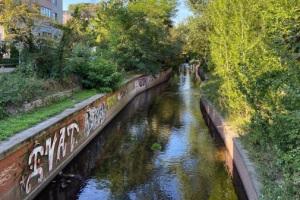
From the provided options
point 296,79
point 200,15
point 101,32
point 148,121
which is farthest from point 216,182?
point 200,15

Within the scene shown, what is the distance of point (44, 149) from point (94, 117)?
5974 mm

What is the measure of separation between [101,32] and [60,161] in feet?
64.5

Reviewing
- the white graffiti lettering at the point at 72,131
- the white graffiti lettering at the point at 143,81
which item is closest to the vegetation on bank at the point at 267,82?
the white graffiti lettering at the point at 72,131

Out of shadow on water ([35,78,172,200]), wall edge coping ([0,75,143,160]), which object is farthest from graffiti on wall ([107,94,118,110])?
wall edge coping ([0,75,143,160])

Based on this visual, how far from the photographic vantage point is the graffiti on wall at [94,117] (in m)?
Result: 13.4

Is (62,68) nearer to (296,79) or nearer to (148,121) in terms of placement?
(148,121)

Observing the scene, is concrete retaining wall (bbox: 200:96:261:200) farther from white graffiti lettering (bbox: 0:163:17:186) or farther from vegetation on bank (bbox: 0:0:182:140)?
vegetation on bank (bbox: 0:0:182:140)

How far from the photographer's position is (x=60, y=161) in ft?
33.2

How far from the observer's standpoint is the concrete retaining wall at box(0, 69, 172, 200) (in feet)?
22.4

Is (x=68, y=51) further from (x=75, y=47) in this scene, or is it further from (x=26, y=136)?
(x=26, y=136)

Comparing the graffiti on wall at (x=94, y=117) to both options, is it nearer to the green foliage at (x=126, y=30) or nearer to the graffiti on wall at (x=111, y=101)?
the graffiti on wall at (x=111, y=101)

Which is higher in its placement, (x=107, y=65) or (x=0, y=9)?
(x=0, y=9)

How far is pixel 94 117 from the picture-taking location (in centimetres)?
1459

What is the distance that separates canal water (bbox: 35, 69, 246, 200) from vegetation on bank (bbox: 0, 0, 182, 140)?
2.49 m
